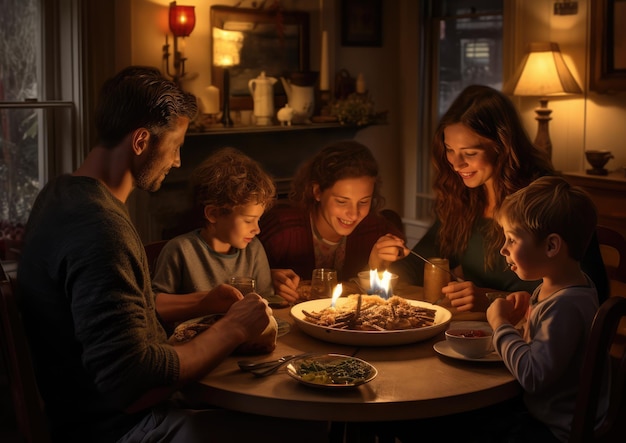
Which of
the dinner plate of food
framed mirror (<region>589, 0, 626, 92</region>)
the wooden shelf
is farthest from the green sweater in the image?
framed mirror (<region>589, 0, 626, 92</region>)

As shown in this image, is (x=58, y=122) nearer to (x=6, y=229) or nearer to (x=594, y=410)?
(x=6, y=229)

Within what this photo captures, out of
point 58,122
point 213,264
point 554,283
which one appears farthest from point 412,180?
point 554,283

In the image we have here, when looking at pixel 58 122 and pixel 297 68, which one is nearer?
pixel 58 122

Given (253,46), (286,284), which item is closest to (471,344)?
(286,284)

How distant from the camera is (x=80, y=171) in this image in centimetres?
193

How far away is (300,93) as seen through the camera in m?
4.99

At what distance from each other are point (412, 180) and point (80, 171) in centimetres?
400

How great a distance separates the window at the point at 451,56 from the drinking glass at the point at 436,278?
10.1ft

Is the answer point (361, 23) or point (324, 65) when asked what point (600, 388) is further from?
point (361, 23)

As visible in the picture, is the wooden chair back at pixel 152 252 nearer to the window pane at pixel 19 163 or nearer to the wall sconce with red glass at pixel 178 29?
the window pane at pixel 19 163

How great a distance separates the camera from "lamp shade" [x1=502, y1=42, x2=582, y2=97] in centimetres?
458

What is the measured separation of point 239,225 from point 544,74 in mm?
2648

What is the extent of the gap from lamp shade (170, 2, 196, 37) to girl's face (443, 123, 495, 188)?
2192 millimetres

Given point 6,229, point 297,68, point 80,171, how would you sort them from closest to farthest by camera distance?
point 80,171 < point 6,229 < point 297,68
